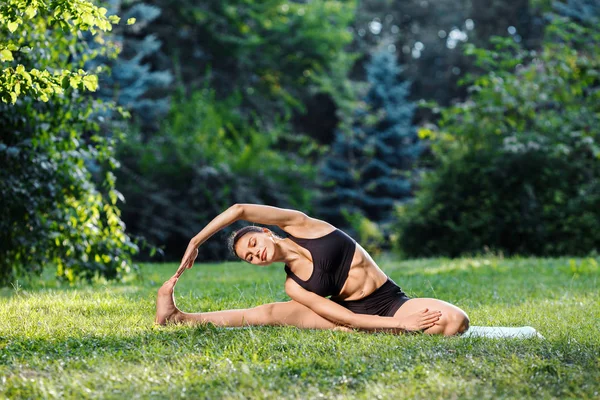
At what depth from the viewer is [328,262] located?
18.3 ft

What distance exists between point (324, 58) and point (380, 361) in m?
24.0

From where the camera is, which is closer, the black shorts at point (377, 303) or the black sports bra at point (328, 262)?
the black sports bra at point (328, 262)

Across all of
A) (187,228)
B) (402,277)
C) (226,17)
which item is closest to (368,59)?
(226,17)

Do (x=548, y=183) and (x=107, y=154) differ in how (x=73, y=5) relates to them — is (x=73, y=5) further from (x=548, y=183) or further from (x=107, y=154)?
(x=548, y=183)

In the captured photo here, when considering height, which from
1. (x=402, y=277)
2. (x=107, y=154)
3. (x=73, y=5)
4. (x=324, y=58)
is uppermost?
(x=324, y=58)

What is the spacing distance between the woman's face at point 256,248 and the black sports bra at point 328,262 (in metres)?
0.23

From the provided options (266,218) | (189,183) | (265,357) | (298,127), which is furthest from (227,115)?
(265,357)

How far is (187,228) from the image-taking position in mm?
17531

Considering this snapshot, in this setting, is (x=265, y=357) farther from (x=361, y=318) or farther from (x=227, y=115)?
(x=227, y=115)

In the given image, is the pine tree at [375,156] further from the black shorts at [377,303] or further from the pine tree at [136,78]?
the black shorts at [377,303]

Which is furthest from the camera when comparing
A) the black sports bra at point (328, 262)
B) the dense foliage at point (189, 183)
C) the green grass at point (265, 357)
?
the dense foliage at point (189, 183)

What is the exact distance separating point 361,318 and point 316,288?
385 millimetres

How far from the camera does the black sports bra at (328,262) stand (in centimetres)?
556

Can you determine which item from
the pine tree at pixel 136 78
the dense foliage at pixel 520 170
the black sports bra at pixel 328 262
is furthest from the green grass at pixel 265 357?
the pine tree at pixel 136 78
